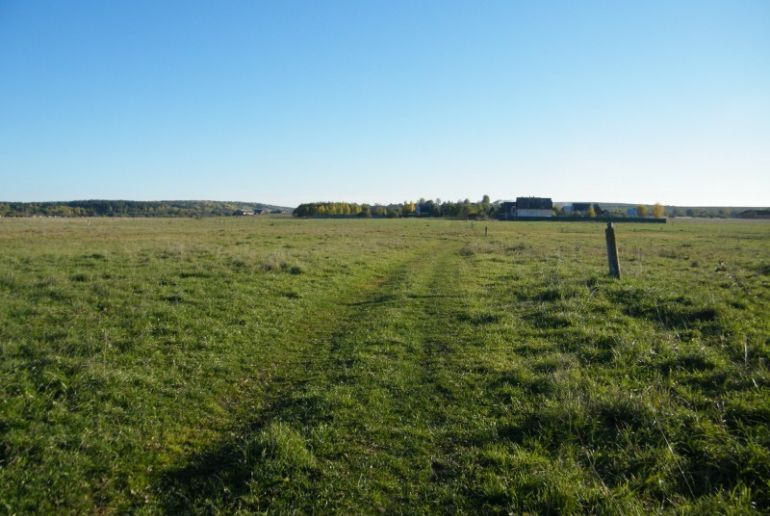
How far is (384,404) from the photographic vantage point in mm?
6055

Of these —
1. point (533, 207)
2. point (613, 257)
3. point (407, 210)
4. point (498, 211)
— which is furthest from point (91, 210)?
point (613, 257)

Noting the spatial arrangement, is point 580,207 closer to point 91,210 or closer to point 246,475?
point 246,475

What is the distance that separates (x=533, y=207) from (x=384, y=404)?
142703 millimetres

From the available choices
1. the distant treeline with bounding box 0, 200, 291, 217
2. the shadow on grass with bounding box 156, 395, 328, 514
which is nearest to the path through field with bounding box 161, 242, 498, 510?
the shadow on grass with bounding box 156, 395, 328, 514

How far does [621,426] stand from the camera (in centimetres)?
517

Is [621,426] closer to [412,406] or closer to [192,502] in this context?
[412,406]

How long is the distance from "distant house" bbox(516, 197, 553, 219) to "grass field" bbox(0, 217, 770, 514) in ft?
427

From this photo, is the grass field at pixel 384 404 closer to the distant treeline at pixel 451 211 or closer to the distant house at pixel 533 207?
the distant treeline at pixel 451 211

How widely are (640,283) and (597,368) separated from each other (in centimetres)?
835

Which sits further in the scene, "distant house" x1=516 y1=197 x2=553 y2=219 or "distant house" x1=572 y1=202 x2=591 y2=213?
"distant house" x1=572 y1=202 x2=591 y2=213

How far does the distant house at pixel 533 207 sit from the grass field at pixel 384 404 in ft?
427

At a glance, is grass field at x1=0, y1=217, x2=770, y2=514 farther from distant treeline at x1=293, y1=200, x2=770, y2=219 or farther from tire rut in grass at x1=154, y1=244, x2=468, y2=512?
distant treeline at x1=293, y1=200, x2=770, y2=219

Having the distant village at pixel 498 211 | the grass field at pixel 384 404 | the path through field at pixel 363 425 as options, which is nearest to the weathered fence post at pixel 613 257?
the grass field at pixel 384 404

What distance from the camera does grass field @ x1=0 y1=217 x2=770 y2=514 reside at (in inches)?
165
